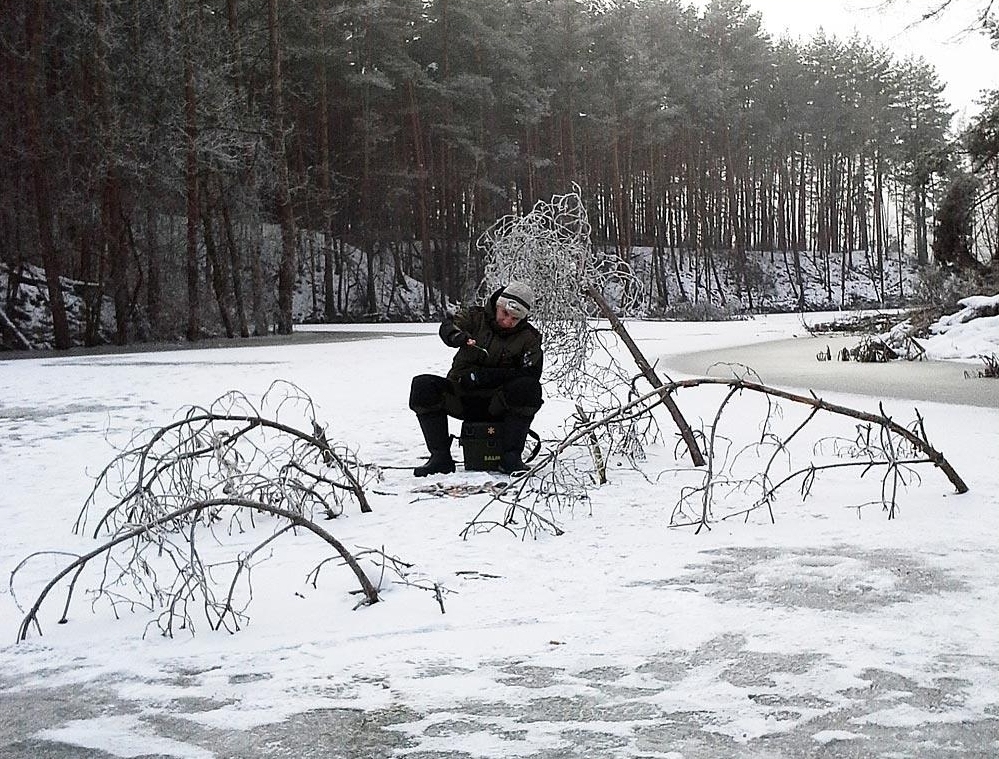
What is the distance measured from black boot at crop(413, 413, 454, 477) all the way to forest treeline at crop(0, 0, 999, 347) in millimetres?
14560

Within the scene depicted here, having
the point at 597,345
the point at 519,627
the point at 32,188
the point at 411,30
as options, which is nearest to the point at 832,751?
the point at 519,627

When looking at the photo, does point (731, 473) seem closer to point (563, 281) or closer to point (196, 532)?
point (563, 281)

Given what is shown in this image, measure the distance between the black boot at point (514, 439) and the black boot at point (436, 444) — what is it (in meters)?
0.35

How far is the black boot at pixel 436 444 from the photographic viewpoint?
19.7 ft

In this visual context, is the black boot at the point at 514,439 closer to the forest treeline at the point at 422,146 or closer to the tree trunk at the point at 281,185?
the forest treeline at the point at 422,146

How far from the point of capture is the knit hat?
19.2ft

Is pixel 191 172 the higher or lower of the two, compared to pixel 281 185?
lower

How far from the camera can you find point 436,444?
19.9 feet

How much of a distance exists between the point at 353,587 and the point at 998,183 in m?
16.7

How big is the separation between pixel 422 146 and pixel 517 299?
36571 mm

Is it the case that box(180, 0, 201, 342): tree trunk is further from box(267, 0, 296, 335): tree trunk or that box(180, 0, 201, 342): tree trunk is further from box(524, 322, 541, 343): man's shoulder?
box(524, 322, 541, 343): man's shoulder

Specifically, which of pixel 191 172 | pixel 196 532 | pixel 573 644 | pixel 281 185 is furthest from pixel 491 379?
pixel 281 185

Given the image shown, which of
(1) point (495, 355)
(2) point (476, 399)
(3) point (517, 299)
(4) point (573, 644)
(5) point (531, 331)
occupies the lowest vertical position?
(4) point (573, 644)

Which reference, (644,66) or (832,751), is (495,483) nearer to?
(832,751)
